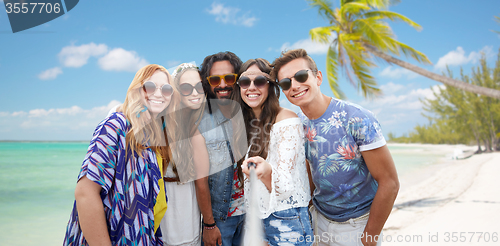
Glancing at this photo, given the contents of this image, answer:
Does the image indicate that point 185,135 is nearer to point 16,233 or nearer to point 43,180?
point 16,233

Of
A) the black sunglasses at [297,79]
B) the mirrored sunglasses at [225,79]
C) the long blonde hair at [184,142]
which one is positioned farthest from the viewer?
the mirrored sunglasses at [225,79]

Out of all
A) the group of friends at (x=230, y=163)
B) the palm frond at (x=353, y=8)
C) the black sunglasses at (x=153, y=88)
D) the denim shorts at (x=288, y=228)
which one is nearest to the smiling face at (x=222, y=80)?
the group of friends at (x=230, y=163)

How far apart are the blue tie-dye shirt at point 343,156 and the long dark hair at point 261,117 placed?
1.30 feet

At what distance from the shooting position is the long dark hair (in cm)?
225

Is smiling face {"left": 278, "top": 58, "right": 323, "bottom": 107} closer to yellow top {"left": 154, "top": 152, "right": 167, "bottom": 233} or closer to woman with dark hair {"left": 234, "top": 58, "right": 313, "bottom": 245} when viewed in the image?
woman with dark hair {"left": 234, "top": 58, "right": 313, "bottom": 245}

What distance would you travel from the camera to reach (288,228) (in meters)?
2.00

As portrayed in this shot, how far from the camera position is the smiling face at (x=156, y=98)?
7.43ft

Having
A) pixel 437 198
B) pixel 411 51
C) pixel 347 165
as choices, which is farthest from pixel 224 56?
pixel 411 51

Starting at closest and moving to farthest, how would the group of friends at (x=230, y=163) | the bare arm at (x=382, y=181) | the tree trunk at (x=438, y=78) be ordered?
the group of friends at (x=230, y=163) < the bare arm at (x=382, y=181) < the tree trunk at (x=438, y=78)

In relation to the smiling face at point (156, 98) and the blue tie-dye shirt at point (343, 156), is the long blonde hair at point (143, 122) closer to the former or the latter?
the smiling face at point (156, 98)

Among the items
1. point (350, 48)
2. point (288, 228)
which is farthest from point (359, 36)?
point (288, 228)

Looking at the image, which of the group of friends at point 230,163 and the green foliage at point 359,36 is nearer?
the group of friends at point 230,163

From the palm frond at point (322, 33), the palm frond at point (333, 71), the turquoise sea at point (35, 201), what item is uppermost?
the palm frond at point (322, 33)

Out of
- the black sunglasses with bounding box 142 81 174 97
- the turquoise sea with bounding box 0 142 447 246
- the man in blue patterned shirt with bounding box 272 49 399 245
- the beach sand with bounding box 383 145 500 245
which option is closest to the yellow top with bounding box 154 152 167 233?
the black sunglasses with bounding box 142 81 174 97
